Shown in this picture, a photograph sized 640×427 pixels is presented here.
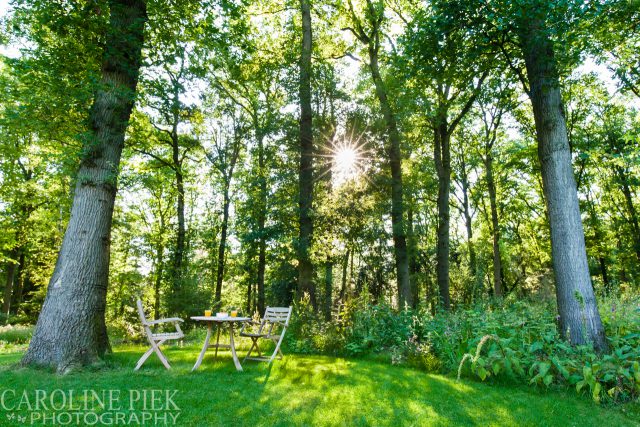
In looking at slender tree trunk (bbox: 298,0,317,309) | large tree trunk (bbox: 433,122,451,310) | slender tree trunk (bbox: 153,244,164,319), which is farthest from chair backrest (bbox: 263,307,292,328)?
slender tree trunk (bbox: 153,244,164,319)

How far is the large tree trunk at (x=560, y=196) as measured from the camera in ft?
17.4

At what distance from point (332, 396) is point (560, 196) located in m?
4.68

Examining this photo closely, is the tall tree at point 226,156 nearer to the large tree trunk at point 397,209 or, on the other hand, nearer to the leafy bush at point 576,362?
the large tree trunk at point 397,209

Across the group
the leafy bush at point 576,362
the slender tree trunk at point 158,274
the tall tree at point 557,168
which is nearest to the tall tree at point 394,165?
the tall tree at point 557,168

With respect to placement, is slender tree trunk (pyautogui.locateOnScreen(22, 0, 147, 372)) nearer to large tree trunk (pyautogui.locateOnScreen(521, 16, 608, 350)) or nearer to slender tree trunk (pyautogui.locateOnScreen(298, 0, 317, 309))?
slender tree trunk (pyautogui.locateOnScreen(298, 0, 317, 309))

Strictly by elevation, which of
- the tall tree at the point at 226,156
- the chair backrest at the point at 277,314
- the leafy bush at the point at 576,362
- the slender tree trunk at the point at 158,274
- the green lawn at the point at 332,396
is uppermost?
the tall tree at the point at 226,156

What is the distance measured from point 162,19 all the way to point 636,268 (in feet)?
90.6

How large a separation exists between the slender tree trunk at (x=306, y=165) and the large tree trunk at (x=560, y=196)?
6012 mm

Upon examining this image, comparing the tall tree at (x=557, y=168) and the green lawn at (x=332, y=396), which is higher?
the tall tree at (x=557, y=168)

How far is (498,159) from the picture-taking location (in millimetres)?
21000

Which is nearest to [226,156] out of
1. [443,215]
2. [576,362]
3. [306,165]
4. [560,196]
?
[306,165]

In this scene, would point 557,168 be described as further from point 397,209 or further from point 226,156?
point 226,156

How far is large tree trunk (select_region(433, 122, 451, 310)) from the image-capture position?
39.6ft

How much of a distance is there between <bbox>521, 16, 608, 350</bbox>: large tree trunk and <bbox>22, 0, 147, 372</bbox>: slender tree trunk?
6880 millimetres
